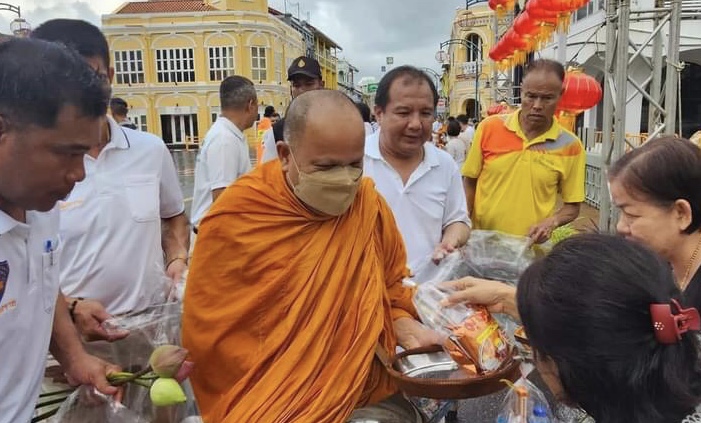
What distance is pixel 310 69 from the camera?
4.92 m

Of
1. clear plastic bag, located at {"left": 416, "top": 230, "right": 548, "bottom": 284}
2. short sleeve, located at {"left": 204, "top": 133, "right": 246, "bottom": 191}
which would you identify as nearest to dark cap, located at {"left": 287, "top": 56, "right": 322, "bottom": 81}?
short sleeve, located at {"left": 204, "top": 133, "right": 246, "bottom": 191}

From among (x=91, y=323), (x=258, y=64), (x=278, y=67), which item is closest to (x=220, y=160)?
(x=91, y=323)

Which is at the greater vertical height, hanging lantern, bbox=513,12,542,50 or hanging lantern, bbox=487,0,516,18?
hanging lantern, bbox=487,0,516,18

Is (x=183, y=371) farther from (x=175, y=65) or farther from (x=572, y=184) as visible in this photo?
(x=175, y=65)

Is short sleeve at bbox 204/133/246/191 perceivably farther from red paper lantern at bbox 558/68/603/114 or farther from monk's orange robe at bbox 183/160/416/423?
red paper lantern at bbox 558/68/603/114

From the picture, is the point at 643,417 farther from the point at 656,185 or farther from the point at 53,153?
the point at 53,153

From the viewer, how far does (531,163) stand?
3.43 meters

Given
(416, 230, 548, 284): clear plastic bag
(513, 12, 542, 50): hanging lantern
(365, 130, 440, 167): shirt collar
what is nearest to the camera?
(416, 230, 548, 284): clear plastic bag

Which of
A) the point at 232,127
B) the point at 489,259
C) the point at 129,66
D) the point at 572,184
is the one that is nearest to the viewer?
the point at 489,259

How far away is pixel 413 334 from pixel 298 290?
44 cm

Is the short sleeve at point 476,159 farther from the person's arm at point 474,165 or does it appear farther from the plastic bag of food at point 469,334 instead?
the plastic bag of food at point 469,334

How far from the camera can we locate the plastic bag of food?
159 cm

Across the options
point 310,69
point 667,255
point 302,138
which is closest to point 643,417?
point 667,255

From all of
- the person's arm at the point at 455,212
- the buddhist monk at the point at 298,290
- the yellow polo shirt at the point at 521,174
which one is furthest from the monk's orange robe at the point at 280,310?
the yellow polo shirt at the point at 521,174
